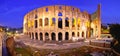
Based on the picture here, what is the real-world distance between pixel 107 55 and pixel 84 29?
101 ft

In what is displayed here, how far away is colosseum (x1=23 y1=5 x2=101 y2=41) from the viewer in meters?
54.6

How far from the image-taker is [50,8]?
54.6 m

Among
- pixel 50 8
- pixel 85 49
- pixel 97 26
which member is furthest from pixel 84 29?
pixel 85 49

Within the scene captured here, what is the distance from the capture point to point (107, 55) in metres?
29.5

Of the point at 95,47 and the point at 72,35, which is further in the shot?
the point at 72,35

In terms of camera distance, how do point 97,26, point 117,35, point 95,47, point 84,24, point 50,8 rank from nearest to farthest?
1. point 117,35
2. point 95,47
3. point 50,8
4. point 84,24
5. point 97,26

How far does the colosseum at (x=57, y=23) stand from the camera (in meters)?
54.6

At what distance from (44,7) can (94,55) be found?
92.1ft

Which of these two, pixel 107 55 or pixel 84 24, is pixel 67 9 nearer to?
pixel 84 24

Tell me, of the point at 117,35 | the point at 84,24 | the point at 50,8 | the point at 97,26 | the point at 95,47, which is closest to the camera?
the point at 117,35

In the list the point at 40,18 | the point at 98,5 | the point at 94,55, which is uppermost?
the point at 98,5

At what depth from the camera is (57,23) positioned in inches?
2144

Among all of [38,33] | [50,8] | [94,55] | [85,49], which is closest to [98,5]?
[50,8]

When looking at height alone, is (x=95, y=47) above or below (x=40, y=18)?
below
